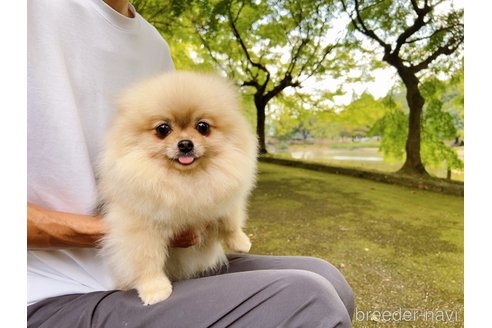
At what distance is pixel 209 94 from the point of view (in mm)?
Result: 698

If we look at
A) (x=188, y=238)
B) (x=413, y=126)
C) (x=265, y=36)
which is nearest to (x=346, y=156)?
(x=413, y=126)

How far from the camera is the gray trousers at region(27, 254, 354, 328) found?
0.59 m

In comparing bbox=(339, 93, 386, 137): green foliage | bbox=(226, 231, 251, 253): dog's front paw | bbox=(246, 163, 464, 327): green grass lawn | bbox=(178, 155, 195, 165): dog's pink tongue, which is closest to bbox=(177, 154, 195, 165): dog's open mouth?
bbox=(178, 155, 195, 165): dog's pink tongue

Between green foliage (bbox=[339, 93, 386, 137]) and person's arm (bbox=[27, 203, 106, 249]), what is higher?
green foliage (bbox=[339, 93, 386, 137])

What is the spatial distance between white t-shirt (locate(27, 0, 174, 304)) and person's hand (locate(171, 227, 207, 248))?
163 millimetres

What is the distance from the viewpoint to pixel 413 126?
6.08 feet

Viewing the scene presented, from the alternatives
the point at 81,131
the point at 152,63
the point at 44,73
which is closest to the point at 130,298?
the point at 81,131

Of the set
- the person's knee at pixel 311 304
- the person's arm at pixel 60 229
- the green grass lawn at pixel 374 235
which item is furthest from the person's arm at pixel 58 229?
the green grass lawn at pixel 374 235

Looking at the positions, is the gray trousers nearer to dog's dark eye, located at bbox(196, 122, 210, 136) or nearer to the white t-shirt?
the white t-shirt

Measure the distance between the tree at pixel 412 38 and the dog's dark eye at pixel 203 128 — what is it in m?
1.52

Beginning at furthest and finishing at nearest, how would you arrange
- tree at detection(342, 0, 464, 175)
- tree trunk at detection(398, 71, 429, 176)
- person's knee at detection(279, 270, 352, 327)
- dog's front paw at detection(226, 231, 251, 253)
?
tree trunk at detection(398, 71, 429, 176), tree at detection(342, 0, 464, 175), dog's front paw at detection(226, 231, 251, 253), person's knee at detection(279, 270, 352, 327)

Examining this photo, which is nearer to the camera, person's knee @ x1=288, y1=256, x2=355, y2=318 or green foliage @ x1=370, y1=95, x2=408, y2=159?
person's knee @ x1=288, y1=256, x2=355, y2=318
